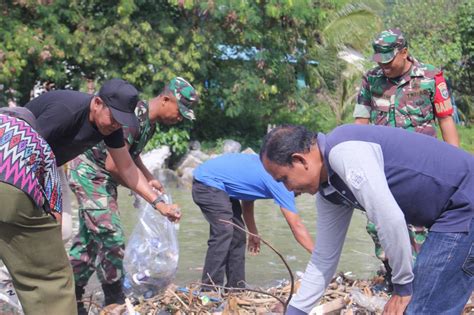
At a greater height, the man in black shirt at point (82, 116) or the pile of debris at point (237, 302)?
the man in black shirt at point (82, 116)

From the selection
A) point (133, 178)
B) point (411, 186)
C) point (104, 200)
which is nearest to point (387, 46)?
point (133, 178)

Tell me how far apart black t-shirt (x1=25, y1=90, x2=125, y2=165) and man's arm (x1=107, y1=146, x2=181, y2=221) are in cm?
31

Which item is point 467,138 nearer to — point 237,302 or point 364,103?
point 364,103

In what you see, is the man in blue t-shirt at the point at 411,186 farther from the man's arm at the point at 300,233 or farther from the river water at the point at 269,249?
the river water at the point at 269,249

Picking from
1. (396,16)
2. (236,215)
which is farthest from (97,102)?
(396,16)

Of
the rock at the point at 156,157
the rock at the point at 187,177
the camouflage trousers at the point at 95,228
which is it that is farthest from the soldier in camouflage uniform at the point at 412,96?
the rock at the point at 156,157

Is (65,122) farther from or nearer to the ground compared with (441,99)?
farther from the ground

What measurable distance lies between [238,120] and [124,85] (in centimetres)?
1529

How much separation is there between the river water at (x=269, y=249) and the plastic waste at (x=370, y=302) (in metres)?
1.75

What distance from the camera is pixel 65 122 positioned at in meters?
5.05

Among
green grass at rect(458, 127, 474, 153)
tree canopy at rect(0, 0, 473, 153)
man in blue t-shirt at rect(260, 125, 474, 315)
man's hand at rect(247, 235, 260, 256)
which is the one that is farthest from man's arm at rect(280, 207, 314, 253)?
green grass at rect(458, 127, 474, 153)

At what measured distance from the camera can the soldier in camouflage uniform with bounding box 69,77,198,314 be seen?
19.1ft

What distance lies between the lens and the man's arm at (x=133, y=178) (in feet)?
18.3

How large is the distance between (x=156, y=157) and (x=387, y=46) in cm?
1138
